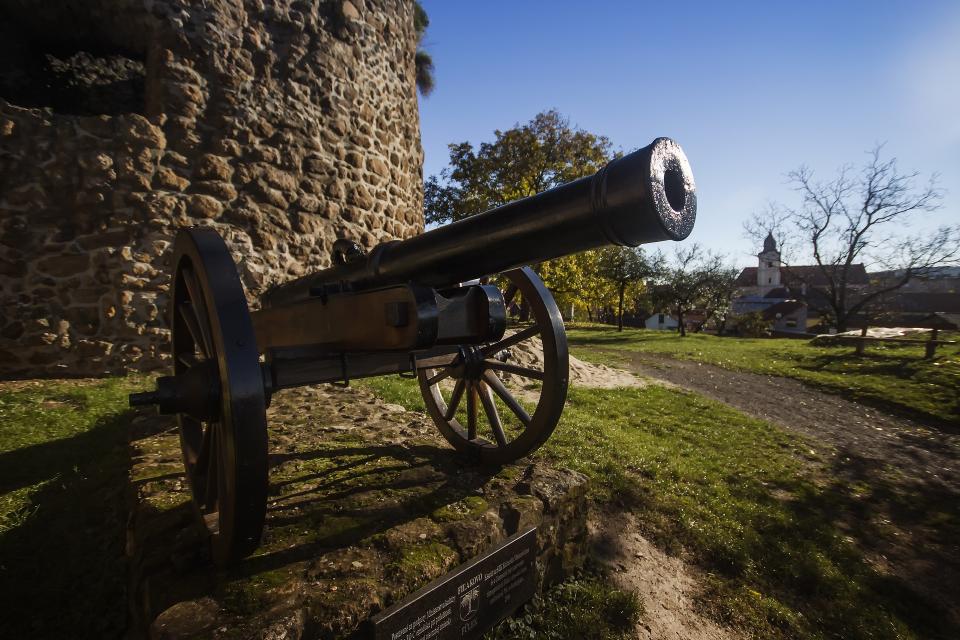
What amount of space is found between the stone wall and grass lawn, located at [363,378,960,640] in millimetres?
2500

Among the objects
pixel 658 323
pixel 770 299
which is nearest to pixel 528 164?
pixel 658 323

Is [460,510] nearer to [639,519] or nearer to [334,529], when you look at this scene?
[334,529]

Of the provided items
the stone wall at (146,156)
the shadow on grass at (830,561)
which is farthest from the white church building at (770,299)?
the stone wall at (146,156)

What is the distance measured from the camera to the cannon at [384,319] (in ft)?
4.68

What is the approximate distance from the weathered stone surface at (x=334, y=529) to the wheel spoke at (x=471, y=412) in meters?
0.21

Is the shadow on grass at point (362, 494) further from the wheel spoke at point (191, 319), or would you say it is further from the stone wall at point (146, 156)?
the stone wall at point (146, 156)

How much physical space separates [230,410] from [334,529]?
2.62 feet

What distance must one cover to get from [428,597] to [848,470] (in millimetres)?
5022

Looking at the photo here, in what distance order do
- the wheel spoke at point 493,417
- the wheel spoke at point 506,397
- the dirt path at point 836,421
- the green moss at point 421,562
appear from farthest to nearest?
the dirt path at point 836,421 → the wheel spoke at point 506,397 → the wheel spoke at point 493,417 → the green moss at point 421,562

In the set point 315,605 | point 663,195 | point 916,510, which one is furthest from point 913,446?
point 315,605

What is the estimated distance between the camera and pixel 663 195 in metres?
1.42

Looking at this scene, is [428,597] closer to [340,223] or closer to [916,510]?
[916,510]

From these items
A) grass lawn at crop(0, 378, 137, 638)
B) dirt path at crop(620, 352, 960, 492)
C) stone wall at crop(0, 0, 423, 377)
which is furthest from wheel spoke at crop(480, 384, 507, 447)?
dirt path at crop(620, 352, 960, 492)

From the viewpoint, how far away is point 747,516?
3412 mm
